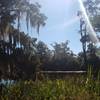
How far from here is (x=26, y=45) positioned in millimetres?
29562

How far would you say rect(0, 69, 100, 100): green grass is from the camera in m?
6.46

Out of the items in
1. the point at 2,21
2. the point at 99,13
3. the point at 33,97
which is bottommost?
the point at 33,97

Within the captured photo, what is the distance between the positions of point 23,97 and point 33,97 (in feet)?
0.70

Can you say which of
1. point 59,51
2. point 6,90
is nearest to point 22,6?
point 6,90

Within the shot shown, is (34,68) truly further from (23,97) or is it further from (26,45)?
(23,97)

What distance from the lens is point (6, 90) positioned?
6848mm

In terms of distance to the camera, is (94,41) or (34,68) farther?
(94,41)

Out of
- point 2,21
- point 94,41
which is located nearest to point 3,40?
point 2,21

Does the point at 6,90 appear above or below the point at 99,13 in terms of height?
below

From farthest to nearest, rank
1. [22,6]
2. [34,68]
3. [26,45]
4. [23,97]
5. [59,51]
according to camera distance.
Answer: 1. [59,51]
2. [22,6]
3. [26,45]
4. [34,68]
5. [23,97]

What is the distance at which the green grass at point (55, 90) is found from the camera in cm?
646

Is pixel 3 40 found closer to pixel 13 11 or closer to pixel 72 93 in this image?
pixel 13 11

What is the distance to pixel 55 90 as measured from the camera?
6.94 metres

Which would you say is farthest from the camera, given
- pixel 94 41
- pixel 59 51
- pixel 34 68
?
pixel 59 51
